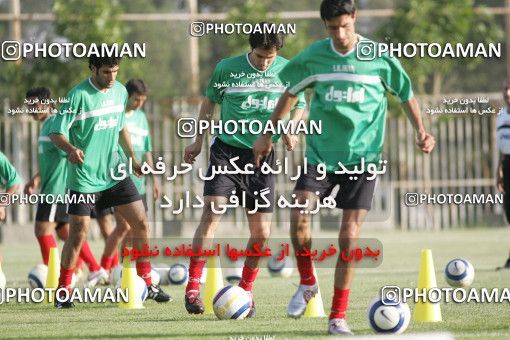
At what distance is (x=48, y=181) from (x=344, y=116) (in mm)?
6089

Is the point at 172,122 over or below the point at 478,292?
over

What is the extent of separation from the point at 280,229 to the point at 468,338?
1867cm

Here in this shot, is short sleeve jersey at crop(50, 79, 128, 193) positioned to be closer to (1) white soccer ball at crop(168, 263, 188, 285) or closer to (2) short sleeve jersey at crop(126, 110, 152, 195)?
(1) white soccer ball at crop(168, 263, 188, 285)

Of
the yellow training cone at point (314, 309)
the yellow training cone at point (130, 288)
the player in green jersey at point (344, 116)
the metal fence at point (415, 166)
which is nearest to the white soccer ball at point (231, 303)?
the yellow training cone at point (314, 309)

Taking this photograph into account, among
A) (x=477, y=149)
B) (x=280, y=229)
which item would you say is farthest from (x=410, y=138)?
(x=280, y=229)

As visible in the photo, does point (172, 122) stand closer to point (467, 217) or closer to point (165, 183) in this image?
point (165, 183)

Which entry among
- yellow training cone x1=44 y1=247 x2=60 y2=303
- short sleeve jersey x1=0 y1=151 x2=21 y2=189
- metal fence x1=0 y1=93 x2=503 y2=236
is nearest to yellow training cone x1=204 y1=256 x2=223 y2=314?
yellow training cone x1=44 y1=247 x2=60 y2=303

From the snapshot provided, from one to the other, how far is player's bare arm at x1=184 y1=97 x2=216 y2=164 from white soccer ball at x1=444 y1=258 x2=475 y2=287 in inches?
127

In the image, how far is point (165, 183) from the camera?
25781mm

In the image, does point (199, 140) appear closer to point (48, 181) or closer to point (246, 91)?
point (246, 91)

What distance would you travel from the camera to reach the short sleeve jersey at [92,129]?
1141cm

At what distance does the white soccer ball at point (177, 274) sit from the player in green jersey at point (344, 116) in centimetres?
495

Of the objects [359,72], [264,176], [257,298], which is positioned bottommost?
[257,298]

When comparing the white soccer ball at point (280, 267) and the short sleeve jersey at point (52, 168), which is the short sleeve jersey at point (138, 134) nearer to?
the short sleeve jersey at point (52, 168)
